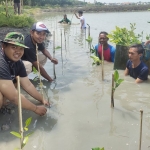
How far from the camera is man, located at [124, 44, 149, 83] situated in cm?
464

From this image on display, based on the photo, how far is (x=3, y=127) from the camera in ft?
10.4

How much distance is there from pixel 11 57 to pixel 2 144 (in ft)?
3.61

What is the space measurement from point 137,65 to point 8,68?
281 cm

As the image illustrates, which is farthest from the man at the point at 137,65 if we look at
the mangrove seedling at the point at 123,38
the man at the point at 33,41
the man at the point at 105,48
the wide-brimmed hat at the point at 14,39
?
the wide-brimmed hat at the point at 14,39

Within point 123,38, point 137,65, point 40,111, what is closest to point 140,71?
point 137,65

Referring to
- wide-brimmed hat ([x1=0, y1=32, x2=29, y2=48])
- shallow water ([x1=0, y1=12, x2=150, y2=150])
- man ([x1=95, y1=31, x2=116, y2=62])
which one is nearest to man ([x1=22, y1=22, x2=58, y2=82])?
shallow water ([x1=0, y1=12, x2=150, y2=150])

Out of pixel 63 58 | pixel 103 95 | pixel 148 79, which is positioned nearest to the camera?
pixel 103 95

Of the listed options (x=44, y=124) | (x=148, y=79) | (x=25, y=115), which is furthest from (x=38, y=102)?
(x=148, y=79)

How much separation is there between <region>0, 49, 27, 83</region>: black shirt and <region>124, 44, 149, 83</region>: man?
227 cm

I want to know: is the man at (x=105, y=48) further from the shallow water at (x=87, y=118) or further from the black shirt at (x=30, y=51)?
the black shirt at (x=30, y=51)

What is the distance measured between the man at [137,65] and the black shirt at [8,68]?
2.27m

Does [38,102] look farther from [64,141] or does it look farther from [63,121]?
[64,141]

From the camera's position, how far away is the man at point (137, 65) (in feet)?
15.2

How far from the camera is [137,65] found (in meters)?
4.82
